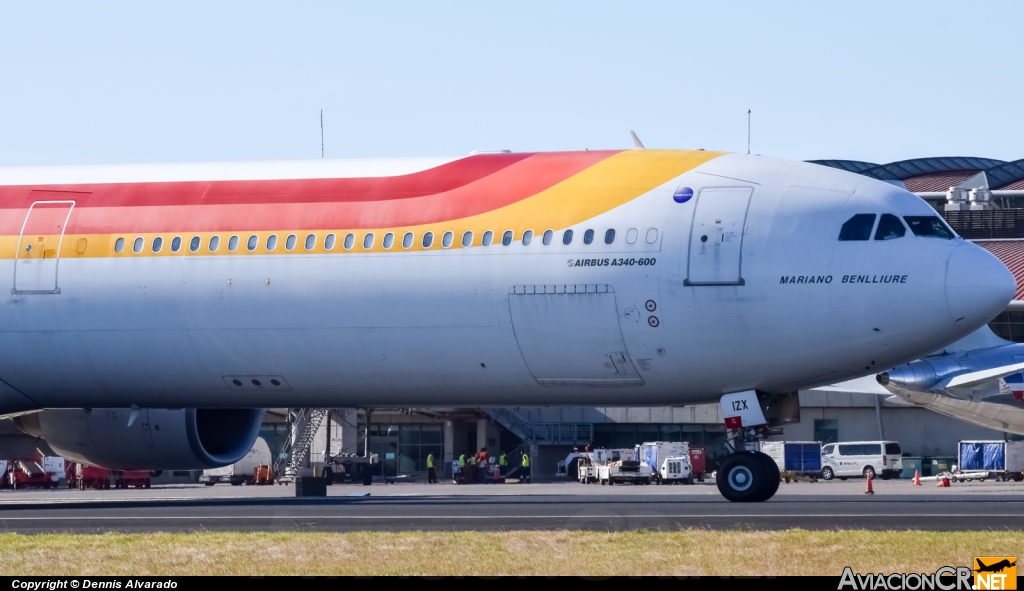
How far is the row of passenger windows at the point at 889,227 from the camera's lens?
18969 millimetres

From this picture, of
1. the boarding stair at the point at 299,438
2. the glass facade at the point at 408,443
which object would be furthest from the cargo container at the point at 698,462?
the glass facade at the point at 408,443

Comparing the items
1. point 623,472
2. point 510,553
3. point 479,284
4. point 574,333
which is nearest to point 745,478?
point 574,333

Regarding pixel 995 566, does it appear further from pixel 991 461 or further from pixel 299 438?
pixel 299 438

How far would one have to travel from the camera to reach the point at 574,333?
19.7 meters

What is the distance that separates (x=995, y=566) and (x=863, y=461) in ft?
162

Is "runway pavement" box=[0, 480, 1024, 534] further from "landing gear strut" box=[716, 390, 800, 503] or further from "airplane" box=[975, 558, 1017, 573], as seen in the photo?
"airplane" box=[975, 558, 1017, 573]

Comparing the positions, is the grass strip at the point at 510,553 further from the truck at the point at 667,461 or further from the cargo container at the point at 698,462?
the cargo container at the point at 698,462

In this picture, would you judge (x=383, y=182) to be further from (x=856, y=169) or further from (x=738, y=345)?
(x=856, y=169)

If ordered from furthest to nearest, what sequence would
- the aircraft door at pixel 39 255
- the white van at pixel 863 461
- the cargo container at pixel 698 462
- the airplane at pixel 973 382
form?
the white van at pixel 863 461 < the cargo container at pixel 698 462 < the airplane at pixel 973 382 < the aircraft door at pixel 39 255

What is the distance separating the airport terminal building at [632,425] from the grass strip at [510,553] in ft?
156

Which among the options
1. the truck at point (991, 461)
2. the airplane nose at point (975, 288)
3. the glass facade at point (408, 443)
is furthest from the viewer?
the glass facade at point (408, 443)

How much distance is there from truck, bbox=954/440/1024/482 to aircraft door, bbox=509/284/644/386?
3506cm

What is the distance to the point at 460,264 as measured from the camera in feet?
66.1

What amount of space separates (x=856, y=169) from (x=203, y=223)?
2724 inches
